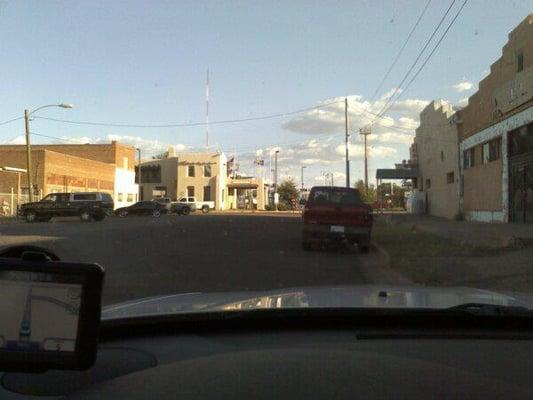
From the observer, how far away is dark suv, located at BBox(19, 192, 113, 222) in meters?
38.5

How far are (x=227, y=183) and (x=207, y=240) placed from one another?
6645 centimetres

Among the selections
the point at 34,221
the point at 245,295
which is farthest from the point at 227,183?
the point at 245,295

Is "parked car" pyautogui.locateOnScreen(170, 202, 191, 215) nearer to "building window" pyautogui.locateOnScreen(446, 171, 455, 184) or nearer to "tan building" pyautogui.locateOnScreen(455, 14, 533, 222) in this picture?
"building window" pyautogui.locateOnScreen(446, 171, 455, 184)

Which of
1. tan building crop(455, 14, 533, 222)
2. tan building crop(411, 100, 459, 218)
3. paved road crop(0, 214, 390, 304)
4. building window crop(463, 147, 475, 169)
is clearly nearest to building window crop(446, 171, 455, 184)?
tan building crop(411, 100, 459, 218)

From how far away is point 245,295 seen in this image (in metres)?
3.83

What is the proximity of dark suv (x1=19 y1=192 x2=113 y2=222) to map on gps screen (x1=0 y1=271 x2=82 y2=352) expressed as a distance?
1507 inches


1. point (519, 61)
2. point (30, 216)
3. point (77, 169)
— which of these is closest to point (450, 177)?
point (519, 61)

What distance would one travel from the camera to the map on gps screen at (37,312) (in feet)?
5.11

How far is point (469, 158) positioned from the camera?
32156mm

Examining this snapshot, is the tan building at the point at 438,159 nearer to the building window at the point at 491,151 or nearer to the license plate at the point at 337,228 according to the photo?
the building window at the point at 491,151

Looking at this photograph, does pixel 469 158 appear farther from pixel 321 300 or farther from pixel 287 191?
pixel 287 191

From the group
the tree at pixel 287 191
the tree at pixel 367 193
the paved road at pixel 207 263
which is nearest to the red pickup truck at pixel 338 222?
the paved road at pixel 207 263

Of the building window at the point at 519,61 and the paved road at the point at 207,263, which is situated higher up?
the building window at the point at 519,61

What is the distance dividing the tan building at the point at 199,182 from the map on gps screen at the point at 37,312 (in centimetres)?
7840
